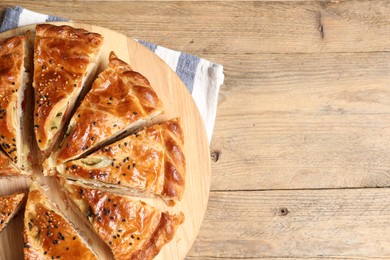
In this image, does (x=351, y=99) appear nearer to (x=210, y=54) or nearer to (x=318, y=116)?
(x=318, y=116)

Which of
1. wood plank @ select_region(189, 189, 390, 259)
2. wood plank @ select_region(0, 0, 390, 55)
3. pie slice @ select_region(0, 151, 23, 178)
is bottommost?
wood plank @ select_region(189, 189, 390, 259)

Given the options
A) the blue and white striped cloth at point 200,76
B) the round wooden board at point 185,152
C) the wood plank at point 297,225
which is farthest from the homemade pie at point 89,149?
the wood plank at point 297,225

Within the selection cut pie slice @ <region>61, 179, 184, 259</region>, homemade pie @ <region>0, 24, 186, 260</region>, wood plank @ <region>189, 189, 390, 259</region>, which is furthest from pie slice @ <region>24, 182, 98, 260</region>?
wood plank @ <region>189, 189, 390, 259</region>

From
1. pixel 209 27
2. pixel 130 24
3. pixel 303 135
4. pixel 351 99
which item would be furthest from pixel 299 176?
pixel 130 24

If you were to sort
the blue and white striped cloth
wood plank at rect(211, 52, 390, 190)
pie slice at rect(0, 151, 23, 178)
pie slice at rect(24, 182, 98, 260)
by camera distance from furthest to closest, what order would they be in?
wood plank at rect(211, 52, 390, 190) → the blue and white striped cloth → pie slice at rect(0, 151, 23, 178) → pie slice at rect(24, 182, 98, 260)

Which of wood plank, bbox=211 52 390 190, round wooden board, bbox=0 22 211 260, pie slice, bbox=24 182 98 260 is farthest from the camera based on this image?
wood plank, bbox=211 52 390 190

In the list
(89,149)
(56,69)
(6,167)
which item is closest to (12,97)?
(56,69)

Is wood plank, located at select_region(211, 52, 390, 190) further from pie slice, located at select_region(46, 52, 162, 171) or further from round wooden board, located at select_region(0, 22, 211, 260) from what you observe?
pie slice, located at select_region(46, 52, 162, 171)
